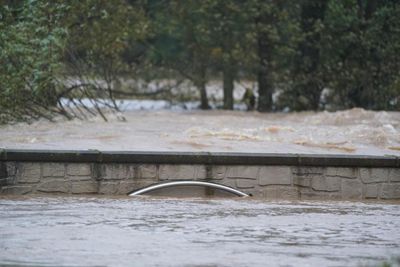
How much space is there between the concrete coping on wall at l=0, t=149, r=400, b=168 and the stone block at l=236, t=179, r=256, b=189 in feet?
0.78

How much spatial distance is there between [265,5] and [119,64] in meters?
3.89

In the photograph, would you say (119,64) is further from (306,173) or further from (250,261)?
(250,261)

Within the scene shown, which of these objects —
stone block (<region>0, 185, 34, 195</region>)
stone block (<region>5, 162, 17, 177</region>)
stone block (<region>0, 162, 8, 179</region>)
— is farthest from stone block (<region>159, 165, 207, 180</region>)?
stone block (<region>0, 162, 8, 179</region>)

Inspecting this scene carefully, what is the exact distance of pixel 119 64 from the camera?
24.6 metres

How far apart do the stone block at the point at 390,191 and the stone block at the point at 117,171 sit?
3.09 metres

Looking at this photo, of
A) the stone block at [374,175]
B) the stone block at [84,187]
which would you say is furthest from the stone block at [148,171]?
the stone block at [374,175]

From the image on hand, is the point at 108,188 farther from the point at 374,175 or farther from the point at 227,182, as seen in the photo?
the point at 374,175

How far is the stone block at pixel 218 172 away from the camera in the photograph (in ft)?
40.9

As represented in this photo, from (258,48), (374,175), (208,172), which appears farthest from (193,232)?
(258,48)

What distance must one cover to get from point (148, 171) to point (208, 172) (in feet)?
2.38

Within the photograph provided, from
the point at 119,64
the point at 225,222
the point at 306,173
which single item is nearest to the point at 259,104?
the point at 119,64

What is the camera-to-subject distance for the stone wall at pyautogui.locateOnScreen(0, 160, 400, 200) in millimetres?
12203

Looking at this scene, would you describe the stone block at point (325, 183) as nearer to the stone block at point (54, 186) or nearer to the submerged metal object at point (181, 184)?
the submerged metal object at point (181, 184)

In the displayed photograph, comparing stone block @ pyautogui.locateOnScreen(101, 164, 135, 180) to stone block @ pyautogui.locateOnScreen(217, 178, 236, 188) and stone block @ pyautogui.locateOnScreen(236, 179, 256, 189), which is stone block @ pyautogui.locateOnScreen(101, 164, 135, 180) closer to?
stone block @ pyautogui.locateOnScreen(217, 178, 236, 188)
